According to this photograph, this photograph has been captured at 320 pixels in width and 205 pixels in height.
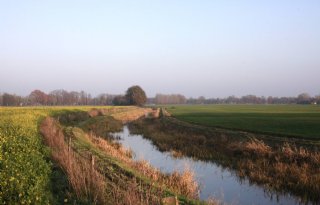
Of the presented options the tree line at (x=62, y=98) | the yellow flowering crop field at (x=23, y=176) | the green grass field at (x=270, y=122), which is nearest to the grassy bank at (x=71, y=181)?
the yellow flowering crop field at (x=23, y=176)

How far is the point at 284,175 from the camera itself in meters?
16.7

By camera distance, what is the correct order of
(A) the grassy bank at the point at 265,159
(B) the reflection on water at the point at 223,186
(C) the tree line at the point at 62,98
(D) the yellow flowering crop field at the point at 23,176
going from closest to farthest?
(D) the yellow flowering crop field at the point at 23,176, (B) the reflection on water at the point at 223,186, (A) the grassy bank at the point at 265,159, (C) the tree line at the point at 62,98

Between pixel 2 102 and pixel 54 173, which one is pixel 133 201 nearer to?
pixel 54 173

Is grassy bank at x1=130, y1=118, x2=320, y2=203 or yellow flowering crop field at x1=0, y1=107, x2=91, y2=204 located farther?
grassy bank at x1=130, y1=118, x2=320, y2=203

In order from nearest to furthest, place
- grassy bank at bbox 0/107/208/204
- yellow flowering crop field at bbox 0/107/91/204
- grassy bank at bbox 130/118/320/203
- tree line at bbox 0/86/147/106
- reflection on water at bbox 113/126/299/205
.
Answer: yellow flowering crop field at bbox 0/107/91/204 < grassy bank at bbox 0/107/208/204 < reflection on water at bbox 113/126/299/205 < grassy bank at bbox 130/118/320/203 < tree line at bbox 0/86/147/106

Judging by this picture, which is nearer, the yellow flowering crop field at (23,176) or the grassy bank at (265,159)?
the yellow flowering crop field at (23,176)

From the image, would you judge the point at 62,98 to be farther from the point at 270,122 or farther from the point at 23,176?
the point at 23,176

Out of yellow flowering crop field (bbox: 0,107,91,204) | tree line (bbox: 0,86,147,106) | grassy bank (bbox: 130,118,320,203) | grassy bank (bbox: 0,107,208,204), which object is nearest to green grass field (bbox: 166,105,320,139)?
grassy bank (bbox: 130,118,320,203)

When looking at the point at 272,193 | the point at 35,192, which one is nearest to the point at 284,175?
the point at 272,193

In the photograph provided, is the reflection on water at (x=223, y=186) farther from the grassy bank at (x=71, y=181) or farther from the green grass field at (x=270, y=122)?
the green grass field at (x=270, y=122)

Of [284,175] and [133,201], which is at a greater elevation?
[133,201]

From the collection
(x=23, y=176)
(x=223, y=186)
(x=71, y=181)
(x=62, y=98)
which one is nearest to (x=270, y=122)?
(x=223, y=186)

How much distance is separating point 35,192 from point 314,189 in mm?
11141

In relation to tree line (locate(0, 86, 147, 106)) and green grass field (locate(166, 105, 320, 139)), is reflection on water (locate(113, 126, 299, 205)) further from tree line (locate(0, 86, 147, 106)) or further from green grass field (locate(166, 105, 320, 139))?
tree line (locate(0, 86, 147, 106))
